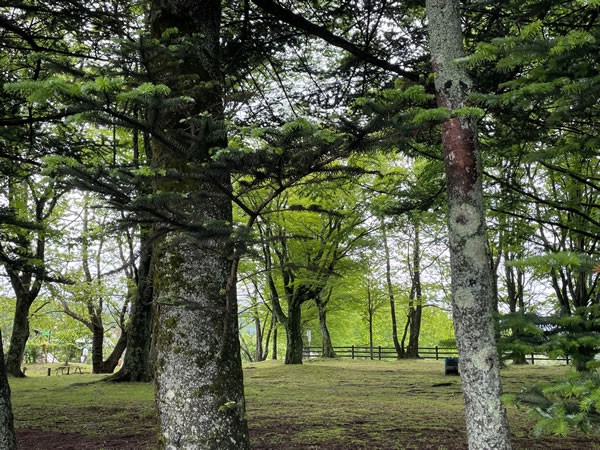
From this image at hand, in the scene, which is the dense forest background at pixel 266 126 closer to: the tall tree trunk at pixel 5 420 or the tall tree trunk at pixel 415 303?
the tall tree trunk at pixel 5 420

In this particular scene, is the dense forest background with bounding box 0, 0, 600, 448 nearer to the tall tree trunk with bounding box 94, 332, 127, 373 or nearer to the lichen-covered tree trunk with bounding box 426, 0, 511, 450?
the lichen-covered tree trunk with bounding box 426, 0, 511, 450

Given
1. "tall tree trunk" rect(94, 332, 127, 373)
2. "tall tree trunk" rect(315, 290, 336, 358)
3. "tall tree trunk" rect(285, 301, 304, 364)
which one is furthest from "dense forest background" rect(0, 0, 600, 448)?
"tall tree trunk" rect(315, 290, 336, 358)

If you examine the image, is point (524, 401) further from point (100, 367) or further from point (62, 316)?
point (62, 316)

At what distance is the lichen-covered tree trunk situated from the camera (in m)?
3.33

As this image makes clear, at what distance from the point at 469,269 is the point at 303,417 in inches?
195

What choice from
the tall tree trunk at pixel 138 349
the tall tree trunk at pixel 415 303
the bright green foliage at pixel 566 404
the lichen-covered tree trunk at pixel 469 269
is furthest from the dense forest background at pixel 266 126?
the tall tree trunk at pixel 415 303

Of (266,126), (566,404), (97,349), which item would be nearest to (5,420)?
(266,126)

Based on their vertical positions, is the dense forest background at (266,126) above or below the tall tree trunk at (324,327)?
above

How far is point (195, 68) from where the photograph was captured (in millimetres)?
4527

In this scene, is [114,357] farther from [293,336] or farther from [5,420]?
[5,420]

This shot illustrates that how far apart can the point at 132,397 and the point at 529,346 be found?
903 cm

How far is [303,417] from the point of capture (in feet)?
24.4

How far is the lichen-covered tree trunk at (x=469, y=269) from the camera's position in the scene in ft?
10.9

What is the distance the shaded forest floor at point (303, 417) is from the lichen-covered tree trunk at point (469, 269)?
937mm
